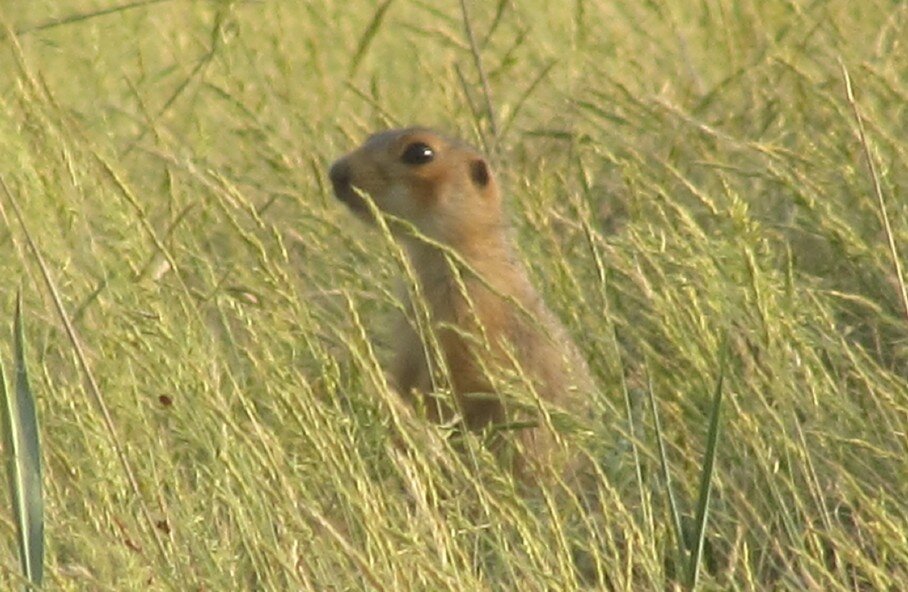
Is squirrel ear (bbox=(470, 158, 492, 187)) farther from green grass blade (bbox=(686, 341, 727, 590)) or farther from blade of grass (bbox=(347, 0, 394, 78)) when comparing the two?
green grass blade (bbox=(686, 341, 727, 590))

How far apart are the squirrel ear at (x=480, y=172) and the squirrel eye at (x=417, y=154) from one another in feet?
0.42

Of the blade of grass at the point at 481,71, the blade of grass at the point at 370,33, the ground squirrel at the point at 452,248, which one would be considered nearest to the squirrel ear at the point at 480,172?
the ground squirrel at the point at 452,248

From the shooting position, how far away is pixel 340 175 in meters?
5.29

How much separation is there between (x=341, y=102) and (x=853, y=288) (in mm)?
2215

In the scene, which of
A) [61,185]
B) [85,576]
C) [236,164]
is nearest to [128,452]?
[85,576]

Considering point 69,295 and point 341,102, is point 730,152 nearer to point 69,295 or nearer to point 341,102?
point 341,102

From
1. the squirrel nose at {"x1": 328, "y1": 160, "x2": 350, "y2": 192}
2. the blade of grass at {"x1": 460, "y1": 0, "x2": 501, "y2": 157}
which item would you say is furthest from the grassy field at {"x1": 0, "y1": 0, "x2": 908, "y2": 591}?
the squirrel nose at {"x1": 328, "y1": 160, "x2": 350, "y2": 192}

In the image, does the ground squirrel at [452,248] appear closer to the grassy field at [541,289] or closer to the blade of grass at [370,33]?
the grassy field at [541,289]

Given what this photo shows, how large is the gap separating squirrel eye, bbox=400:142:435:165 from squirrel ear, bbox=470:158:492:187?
13 cm

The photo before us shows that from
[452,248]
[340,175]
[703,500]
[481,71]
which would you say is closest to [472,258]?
[452,248]

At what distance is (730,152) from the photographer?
18.4 ft

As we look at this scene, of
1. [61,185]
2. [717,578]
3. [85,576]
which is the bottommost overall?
[717,578]

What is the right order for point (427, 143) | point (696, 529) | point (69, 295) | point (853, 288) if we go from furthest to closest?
1. point (427, 143)
2. point (853, 288)
3. point (69, 295)
4. point (696, 529)

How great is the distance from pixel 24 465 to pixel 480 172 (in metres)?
2.58
